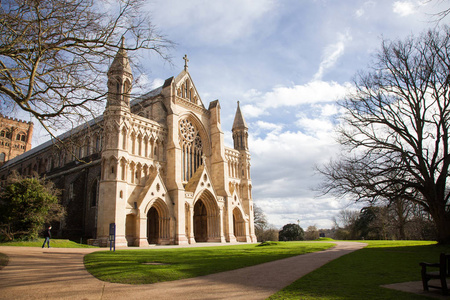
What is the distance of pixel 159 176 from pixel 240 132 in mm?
17944

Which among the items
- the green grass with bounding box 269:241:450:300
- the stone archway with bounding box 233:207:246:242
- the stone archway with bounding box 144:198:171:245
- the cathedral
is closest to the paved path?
the green grass with bounding box 269:241:450:300

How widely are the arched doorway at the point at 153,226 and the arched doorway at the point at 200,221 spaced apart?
221 inches

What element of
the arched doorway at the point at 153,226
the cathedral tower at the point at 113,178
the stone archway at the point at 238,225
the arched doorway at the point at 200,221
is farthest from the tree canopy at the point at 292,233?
the cathedral tower at the point at 113,178

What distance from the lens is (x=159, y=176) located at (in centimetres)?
3103

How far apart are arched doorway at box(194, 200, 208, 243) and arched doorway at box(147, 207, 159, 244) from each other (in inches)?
221

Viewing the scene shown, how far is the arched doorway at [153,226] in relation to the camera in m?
33.1

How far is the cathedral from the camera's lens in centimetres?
2849

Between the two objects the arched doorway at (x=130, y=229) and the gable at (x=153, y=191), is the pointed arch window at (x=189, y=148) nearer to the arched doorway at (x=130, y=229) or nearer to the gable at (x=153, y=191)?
the gable at (x=153, y=191)

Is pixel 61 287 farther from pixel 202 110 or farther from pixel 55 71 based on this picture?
pixel 202 110

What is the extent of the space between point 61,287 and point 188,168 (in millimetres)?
30342

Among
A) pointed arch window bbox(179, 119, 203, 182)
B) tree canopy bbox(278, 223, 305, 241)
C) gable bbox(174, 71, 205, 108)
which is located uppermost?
gable bbox(174, 71, 205, 108)

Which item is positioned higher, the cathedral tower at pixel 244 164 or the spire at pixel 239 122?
the spire at pixel 239 122

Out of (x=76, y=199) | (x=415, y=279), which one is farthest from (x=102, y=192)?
(x=415, y=279)

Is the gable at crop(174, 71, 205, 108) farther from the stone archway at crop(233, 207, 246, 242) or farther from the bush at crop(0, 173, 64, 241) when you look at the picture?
the bush at crop(0, 173, 64, 241)
